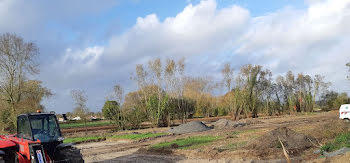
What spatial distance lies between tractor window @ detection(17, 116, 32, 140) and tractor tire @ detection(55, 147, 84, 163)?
3.24 ft

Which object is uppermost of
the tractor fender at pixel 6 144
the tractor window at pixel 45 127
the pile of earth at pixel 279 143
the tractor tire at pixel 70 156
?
the tractor window at pixel 45 127

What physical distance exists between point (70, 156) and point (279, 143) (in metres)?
8.73

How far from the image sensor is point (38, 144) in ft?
27.3

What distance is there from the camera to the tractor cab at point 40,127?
8.65m

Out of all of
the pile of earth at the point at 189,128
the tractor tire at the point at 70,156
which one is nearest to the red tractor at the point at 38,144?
the tractor tire at the point at 70,156

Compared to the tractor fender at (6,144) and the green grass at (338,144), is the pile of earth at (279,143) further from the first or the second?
the tractor fender at (6,144)

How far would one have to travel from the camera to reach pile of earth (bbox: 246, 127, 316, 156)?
486 inches

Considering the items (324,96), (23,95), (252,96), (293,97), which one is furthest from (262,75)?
(23,95)

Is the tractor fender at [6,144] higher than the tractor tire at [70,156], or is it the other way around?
the tractor fender at [6,144]

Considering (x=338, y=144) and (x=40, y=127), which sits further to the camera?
(x=338, y=144)

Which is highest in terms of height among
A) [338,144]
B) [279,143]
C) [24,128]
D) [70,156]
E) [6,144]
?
[24,128]

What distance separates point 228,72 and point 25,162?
36.7 metres

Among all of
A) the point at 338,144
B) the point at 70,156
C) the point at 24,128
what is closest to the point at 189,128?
the point at 338,144

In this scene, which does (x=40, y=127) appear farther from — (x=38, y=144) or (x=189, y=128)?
(x=189, y=128)
